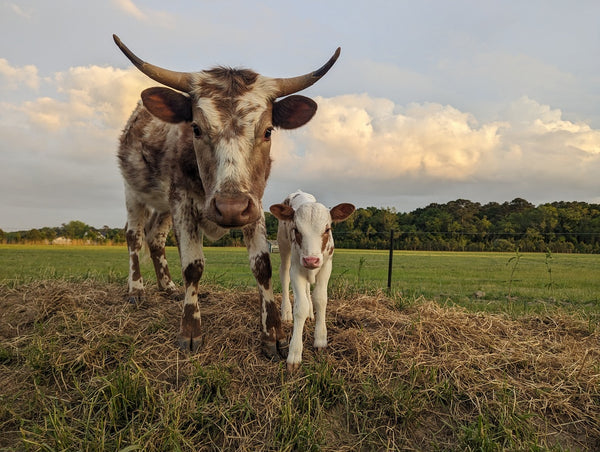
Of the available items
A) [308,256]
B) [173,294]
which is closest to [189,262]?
[308,256]

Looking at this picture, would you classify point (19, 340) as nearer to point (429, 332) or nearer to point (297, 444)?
point (297, 444)

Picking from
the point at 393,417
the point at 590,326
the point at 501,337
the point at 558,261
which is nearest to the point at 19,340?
the point at 393,417

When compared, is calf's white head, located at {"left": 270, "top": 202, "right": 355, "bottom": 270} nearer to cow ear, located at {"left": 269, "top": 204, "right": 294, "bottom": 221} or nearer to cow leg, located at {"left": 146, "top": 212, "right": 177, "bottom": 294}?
cow ear, located at {"left": 269, "top": 204, "right": 294, "bottom": 221}

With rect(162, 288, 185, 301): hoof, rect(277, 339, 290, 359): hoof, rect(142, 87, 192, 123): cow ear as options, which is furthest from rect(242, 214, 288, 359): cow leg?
rect(162, 288, 185, 301): hoof

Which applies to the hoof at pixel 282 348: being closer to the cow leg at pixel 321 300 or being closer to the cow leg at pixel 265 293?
the cow leg at pixel 265 293

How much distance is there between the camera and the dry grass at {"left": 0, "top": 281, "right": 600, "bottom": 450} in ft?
9.98

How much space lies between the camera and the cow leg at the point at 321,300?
13.1ft

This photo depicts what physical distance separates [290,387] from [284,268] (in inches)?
65.3

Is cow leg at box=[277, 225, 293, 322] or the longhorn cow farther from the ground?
the longhorn cow

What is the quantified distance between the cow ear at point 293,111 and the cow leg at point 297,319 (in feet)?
5.02

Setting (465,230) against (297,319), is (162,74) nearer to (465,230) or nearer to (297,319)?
(297,319)

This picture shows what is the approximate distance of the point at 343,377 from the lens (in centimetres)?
351

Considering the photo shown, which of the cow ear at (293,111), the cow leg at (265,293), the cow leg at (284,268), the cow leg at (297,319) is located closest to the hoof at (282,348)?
the cow leg at (265,293)

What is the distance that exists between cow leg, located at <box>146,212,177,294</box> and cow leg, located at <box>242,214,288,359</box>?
8.64ft
